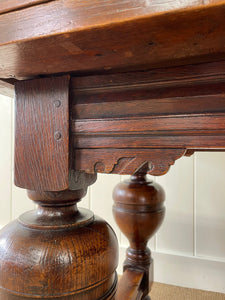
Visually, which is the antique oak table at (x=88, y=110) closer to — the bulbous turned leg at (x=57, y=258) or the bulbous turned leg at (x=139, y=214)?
the bulbous turned leg at (x=57, y=258)

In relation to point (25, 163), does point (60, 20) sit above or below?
above

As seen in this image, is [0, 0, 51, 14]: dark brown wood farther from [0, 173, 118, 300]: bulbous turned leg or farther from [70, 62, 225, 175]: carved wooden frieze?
[0, 173, 118, 300]: bulbous turned leg

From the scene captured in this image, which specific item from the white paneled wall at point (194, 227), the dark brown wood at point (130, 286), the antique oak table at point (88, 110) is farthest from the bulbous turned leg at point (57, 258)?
the white paneled wall at point (194, 227)

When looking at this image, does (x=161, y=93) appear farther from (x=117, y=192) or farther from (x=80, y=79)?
(x=117, y=192)

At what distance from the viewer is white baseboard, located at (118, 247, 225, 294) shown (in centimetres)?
106

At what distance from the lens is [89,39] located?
10.0 inches

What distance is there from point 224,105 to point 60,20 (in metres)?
0.20

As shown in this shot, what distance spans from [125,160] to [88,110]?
9 centimetres

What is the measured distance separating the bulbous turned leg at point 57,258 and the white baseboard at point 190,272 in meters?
0.83

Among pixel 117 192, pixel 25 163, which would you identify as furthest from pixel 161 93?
pixel 117 192

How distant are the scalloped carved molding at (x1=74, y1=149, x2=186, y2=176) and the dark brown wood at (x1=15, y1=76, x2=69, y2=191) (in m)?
0.03

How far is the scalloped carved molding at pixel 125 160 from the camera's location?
32 centimetres

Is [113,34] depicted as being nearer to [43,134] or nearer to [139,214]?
[43,134]

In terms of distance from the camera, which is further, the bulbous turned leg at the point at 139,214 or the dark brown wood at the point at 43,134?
the bulbous turned leg at the point at 139,214
